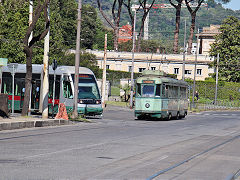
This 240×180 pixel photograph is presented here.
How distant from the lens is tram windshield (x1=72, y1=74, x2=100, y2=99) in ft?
119

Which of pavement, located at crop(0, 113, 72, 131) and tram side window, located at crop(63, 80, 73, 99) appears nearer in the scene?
pavement, located at crop(0, 113, 72, 131)

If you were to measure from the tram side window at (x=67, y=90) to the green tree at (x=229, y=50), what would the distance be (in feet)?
212

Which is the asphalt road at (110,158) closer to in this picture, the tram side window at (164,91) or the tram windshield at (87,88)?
the tram windshield at (87,88)

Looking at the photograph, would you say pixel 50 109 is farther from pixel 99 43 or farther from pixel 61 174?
pixel 99 43

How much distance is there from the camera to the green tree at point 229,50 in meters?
96.8

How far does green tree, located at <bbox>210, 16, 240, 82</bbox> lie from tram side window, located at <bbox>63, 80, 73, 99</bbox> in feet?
212

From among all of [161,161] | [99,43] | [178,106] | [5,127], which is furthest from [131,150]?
[99,43]

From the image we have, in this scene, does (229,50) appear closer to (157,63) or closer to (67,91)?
(157,63)

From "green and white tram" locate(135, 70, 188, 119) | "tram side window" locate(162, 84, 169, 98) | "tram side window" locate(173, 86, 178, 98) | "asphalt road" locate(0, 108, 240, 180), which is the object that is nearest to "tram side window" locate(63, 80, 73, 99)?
"green and white tram" locate(135, 70, 188, 119)

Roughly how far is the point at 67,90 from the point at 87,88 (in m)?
1.45

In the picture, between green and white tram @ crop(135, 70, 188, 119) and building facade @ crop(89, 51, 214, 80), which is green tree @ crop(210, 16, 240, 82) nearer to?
building facade @ crop(89, 51, 214, 80)

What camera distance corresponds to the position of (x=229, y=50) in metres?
98.4

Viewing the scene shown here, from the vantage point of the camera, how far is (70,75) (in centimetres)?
3572

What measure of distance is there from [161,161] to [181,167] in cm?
102
